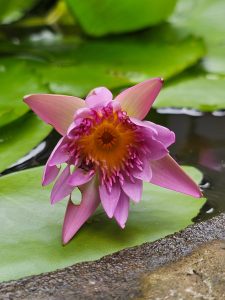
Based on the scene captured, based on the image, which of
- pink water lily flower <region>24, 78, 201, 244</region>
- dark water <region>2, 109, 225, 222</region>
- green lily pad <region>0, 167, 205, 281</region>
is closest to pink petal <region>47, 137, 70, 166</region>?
pink water lily flower <region>24, 78, 201, 244</region>

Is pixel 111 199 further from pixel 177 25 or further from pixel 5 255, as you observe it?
pixel 177 25

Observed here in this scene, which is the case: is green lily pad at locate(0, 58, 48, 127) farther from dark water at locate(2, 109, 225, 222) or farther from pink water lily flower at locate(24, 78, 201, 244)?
pink water lily flower at locate(24, 78, 201, 244)

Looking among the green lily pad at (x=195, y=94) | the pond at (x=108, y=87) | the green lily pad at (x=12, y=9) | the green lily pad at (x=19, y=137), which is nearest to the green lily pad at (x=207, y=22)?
the pond at (x=108, y=87)

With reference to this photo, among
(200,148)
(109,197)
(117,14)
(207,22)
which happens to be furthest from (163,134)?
(207,22)

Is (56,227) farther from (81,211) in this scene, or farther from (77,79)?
(77,79)

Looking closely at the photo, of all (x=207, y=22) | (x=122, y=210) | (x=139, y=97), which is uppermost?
(x=139, y=97)
